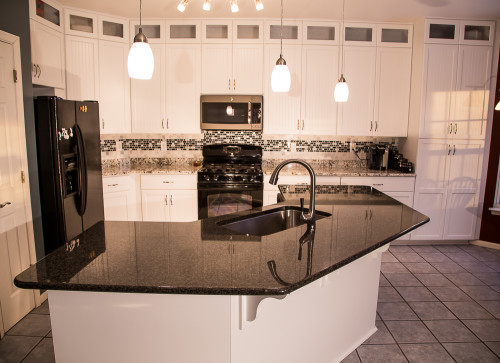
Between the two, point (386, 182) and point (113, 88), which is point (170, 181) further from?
point (386, 182)

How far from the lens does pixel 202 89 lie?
13.9 ft

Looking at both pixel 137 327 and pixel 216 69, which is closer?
pixel 137 327

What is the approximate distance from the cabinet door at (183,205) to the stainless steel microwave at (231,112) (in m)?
0.82

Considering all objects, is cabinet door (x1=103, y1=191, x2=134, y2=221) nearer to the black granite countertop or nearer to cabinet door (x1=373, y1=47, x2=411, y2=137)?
the black granite countertop

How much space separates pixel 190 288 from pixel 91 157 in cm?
243

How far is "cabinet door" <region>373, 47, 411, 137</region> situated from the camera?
4.28 m

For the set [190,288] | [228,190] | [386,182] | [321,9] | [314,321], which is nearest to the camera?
[190,288]

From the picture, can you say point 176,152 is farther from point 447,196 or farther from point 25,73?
point 447,196

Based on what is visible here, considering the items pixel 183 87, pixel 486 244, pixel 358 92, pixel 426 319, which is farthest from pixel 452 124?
pixel 183 87

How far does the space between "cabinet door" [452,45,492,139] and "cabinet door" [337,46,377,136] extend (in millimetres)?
942

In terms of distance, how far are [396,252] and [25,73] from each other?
404cm

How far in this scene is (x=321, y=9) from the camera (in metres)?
3.79

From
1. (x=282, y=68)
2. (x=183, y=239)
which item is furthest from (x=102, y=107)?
(x=183, y=239)

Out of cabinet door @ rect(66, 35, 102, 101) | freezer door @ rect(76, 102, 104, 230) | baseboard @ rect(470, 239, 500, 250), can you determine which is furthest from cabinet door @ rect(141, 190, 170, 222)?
baseboard @ rect(470, 239, 500, 250)
